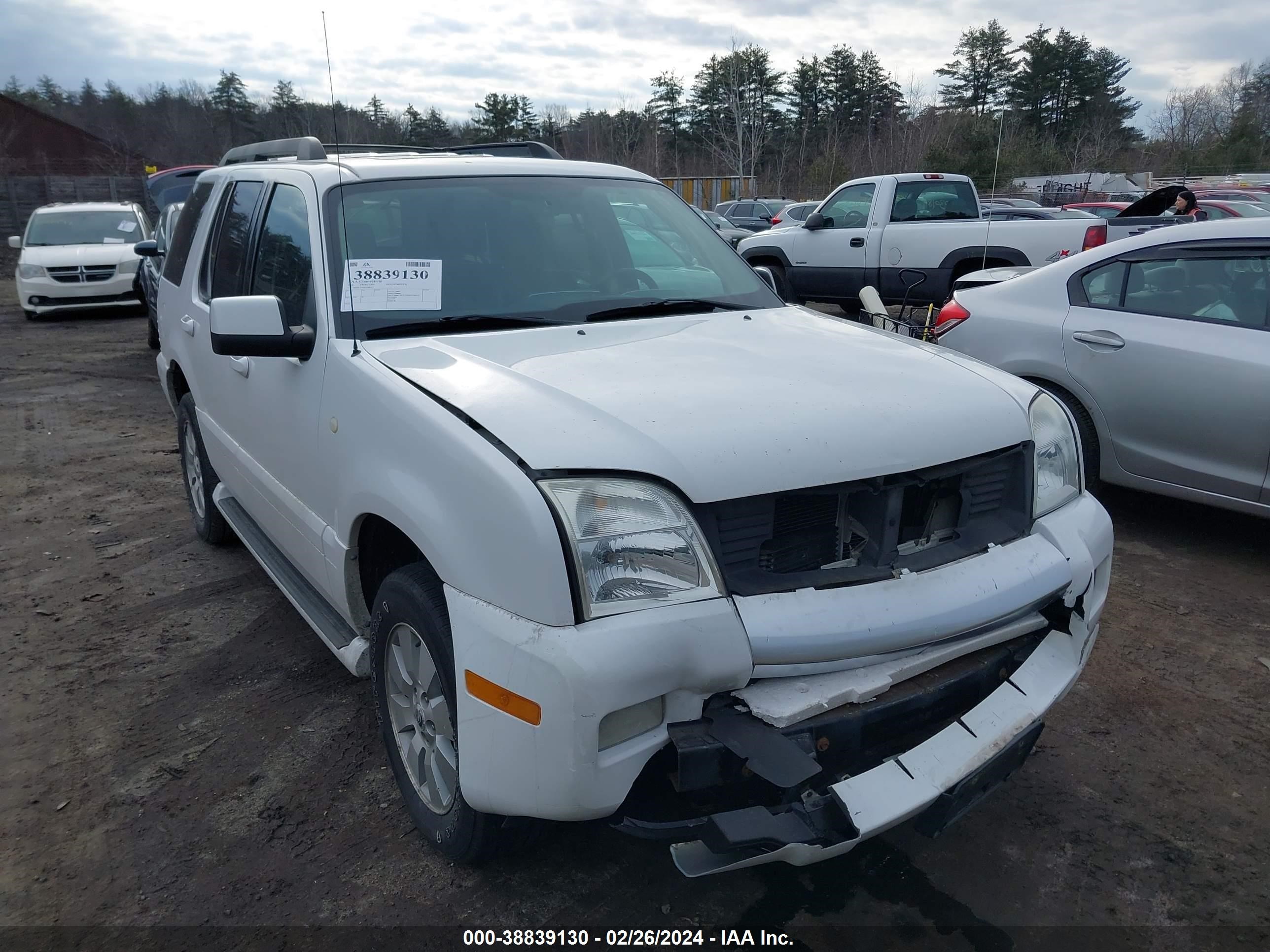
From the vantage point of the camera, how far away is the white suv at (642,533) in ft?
6.46

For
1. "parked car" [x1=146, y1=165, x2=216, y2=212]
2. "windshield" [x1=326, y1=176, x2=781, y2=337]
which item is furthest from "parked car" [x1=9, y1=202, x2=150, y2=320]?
"windshield" [x1=326, y1=176, x2=781, y2=337]

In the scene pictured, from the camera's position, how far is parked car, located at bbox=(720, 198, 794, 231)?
24359mm

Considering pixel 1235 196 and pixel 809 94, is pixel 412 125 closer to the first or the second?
pixel 1235 196

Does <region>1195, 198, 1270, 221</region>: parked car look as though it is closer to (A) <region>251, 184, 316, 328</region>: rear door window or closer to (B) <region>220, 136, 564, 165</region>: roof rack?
(B) <region>220, 136, 564, 165</region>: roof rack

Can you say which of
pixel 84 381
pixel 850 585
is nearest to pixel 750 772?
pixel 850 585

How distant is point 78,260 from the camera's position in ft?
46.0

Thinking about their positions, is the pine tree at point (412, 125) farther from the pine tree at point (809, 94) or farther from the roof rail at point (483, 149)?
the pine tree at point (809, 94)

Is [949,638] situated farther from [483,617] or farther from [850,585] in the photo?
[483,617]

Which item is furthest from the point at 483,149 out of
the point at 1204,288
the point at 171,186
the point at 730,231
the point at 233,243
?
the point at 171,186

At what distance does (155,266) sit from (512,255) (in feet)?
28.5

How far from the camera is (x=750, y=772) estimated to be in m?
1.97

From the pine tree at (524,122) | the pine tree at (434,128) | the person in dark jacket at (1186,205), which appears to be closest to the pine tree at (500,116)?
the pine tree at (524,122)

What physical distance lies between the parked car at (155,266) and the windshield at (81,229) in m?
3.22

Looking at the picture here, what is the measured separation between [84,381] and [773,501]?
10020 mm
